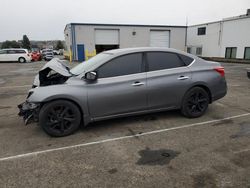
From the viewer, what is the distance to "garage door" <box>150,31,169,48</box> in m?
28.8

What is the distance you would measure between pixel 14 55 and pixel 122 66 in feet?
84.3

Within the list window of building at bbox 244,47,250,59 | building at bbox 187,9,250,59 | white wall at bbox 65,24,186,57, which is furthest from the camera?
white wall at bbox 65,24,186,57

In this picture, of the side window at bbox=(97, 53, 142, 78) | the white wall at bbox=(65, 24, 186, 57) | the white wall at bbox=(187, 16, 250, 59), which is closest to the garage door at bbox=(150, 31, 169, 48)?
the white wall at bbox=(65, 24, 186, 57)

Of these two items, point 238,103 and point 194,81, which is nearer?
point 194,81

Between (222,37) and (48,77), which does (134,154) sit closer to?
(48,77)

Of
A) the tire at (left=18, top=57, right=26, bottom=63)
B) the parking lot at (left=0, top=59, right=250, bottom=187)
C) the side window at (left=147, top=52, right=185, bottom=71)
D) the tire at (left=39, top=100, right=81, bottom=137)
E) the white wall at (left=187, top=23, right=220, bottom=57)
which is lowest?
the parking lot at (left=0, top=59, right=250, bottom=187)

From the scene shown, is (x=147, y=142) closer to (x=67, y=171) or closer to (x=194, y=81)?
(x=67, y=171)

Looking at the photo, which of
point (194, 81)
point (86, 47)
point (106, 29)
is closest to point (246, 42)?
point (106, 29)

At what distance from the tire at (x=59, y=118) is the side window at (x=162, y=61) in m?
1.74

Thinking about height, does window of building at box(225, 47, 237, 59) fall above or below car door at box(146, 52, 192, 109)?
above

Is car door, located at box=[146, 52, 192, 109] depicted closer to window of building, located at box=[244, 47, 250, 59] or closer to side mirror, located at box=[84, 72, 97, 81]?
side mirror, located at box=[84, 72, 97, 81]

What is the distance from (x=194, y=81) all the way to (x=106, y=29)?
23841mm

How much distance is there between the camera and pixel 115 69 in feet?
13.4

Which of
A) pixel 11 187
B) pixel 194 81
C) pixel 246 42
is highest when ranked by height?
pixel 246 42
